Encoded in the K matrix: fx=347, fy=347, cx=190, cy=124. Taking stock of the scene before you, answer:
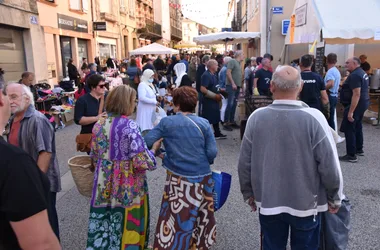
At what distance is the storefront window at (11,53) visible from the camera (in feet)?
39.6

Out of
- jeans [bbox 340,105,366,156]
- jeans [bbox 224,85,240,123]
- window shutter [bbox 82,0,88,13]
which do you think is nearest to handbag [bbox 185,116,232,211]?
jeans [bbox 340,105,366,156]

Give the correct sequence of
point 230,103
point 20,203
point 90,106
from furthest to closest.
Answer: point 230,103, point 90,106, point 20,203

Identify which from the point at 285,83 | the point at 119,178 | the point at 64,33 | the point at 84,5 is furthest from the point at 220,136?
the point at 84,5

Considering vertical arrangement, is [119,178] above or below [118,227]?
above

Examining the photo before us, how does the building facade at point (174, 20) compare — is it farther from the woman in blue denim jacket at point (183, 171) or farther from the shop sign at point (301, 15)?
the woman in blue denim jacket at point (183, 171)

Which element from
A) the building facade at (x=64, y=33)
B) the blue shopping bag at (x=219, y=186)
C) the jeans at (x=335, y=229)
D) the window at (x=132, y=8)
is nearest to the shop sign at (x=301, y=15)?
the blue shopping bag at (x=219, y=186)

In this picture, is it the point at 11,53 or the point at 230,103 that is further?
the point at 11,53

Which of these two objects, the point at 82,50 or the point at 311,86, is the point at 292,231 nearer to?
the point at 311,86

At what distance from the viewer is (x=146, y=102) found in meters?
6.18

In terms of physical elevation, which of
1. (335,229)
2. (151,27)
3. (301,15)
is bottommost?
(335,229)

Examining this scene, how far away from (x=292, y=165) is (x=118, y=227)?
1571mm

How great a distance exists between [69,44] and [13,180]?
58.8 feet

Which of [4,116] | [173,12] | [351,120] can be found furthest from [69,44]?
[173,12]

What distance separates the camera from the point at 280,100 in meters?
2.23
